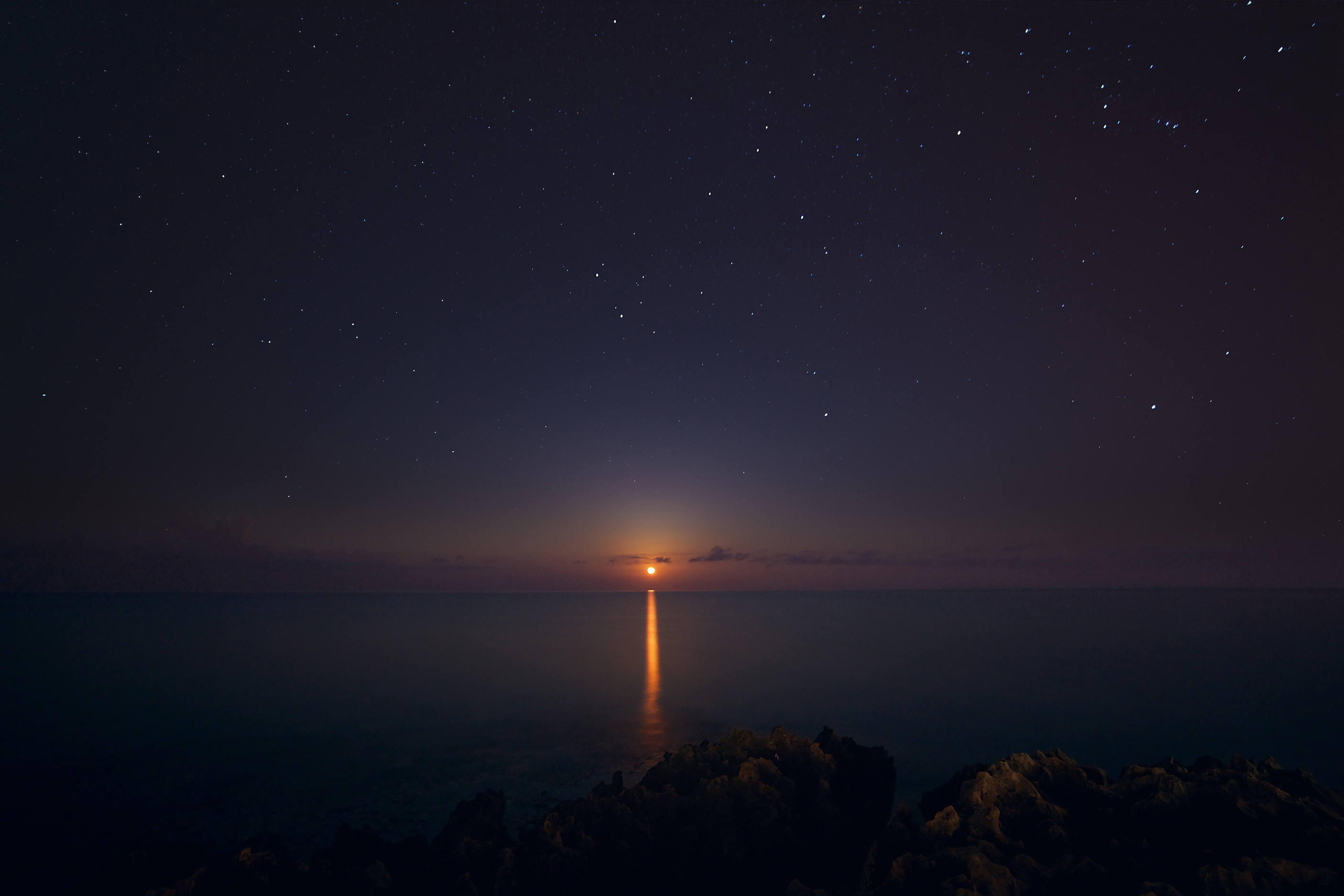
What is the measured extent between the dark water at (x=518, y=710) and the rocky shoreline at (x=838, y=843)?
623 centimetres

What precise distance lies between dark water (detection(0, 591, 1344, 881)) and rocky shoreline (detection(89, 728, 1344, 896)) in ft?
20.4

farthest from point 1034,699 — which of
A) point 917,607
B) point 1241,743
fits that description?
point 917,607

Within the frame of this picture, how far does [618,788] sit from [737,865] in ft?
12.5

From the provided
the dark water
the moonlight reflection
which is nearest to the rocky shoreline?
the dark water

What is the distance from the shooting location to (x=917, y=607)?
497 ft

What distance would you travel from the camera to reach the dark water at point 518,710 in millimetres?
18719

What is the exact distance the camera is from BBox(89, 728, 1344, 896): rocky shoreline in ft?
26.9

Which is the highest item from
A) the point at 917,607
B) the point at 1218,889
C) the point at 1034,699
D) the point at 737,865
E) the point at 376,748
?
the point at 1218,889

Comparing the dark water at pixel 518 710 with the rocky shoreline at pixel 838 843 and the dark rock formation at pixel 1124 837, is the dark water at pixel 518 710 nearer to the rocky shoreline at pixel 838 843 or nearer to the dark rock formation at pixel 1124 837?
the rocky shoreline at pixel 838 843

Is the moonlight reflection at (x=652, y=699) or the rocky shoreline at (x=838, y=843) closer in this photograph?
the rocky shoreline at (x=838, y=843)

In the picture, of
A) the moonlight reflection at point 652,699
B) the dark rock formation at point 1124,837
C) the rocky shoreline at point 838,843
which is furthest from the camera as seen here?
the moonlight reflection at point 652,699

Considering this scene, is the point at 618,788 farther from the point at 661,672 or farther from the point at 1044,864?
the point at 661,672

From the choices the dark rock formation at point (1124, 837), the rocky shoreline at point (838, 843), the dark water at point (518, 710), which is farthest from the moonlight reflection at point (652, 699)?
the dark rock formation at point (1124, 837)

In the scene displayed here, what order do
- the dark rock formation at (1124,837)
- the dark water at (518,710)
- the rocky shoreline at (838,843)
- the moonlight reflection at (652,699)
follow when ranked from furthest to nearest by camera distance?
1. the moonlight reflection at (652,699)
2. the dark water at (518,710)
3. the rocky shoreline at (838,843)
4. the dark rock formation at (1124,837)
